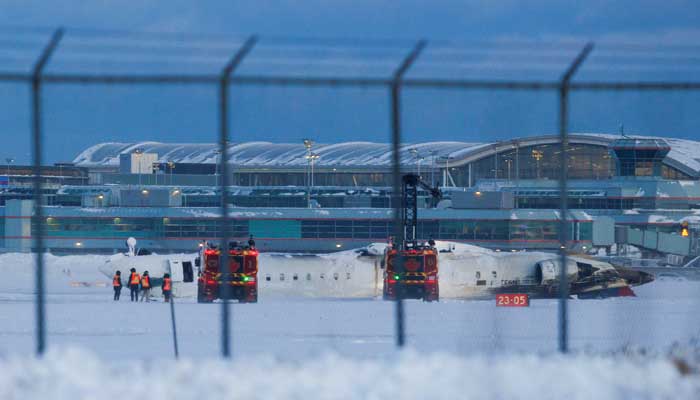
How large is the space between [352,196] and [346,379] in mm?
20806

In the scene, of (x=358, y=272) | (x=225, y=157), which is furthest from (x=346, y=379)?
(x=358, y=272)

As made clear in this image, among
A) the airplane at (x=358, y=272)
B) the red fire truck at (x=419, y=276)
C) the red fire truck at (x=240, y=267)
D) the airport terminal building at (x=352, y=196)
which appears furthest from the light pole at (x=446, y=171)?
the red fire truck at (x=240, y=267)

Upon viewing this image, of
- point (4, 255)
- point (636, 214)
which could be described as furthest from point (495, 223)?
point (4, 255)

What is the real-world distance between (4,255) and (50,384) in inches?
1204

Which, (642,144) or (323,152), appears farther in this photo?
(323,152)

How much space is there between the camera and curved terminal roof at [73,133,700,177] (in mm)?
25844

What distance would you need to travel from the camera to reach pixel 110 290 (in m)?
31.5

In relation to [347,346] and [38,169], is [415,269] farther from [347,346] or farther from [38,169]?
[38,169]

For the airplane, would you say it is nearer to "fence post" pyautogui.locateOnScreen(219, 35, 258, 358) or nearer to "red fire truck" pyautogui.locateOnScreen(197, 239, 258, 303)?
"red fire truck" pyautogui.locateOnScreen(197, 239, 258, 303)

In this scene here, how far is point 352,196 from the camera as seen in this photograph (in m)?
28.6

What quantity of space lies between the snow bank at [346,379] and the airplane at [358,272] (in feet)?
70.2

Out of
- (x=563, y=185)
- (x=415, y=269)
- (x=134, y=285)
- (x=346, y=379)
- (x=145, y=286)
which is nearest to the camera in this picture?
(x=346, y=379)

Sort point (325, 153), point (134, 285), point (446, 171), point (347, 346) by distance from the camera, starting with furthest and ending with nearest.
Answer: point (325, 153) → point (446, 171) → point (134, 285) → point (347, 346)

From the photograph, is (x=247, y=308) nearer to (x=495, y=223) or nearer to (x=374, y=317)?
(x=374, y=317)
